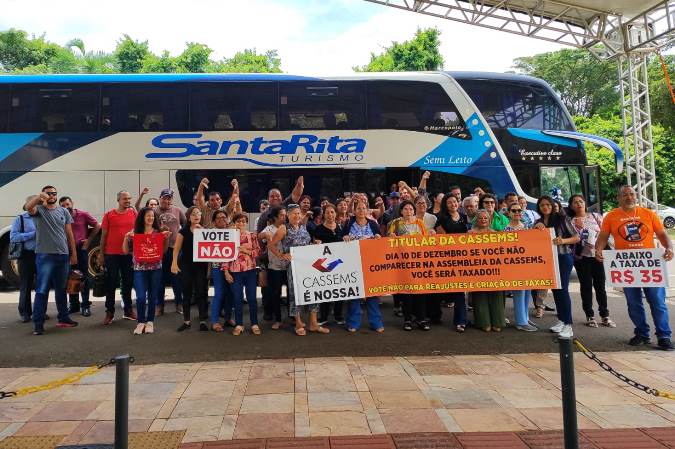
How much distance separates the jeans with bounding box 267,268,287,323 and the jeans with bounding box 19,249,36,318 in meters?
3.45

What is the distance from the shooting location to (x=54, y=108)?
938 centimetres

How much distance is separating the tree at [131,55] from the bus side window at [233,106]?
34.4 metres

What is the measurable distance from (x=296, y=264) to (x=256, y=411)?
2362 mm

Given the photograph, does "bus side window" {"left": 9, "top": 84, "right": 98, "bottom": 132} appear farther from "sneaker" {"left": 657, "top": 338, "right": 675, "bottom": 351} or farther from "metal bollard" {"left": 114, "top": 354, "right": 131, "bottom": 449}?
"sneaker" {"left": 657, "top": 338, "right": 675, "bottom": 351}

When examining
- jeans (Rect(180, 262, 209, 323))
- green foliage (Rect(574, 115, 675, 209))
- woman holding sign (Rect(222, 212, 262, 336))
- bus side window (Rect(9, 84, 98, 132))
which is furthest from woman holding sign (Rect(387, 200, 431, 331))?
green foliage (Rect(574, 115, 675, 209))

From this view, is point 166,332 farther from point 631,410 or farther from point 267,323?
point 631,410

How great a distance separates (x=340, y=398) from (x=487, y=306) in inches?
116

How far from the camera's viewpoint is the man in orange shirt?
17.4ft

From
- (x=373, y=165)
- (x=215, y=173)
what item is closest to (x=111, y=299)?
(x=215, y=173)

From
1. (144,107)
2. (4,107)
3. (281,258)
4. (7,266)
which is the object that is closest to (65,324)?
(281,258)

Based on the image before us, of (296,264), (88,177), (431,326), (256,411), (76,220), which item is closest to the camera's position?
(256,411)

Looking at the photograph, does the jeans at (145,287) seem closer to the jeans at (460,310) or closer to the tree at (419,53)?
the jeans at (460,310)

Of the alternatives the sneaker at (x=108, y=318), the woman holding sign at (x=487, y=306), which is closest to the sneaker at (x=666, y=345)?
the woman holding sign at (x=487, y=306)

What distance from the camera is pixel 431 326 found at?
20.5 feet
